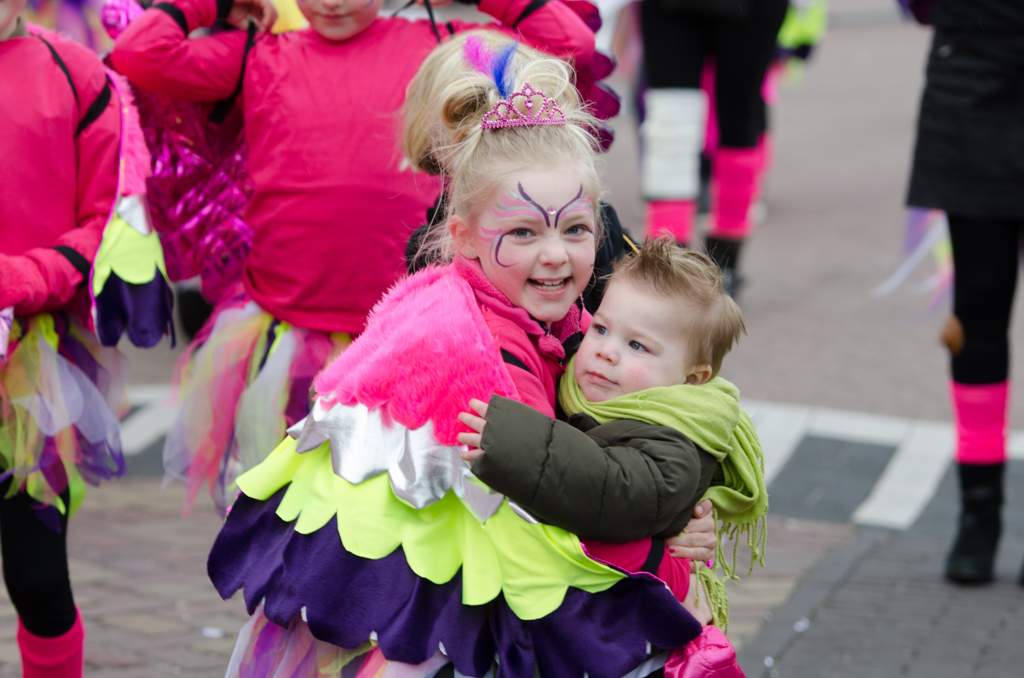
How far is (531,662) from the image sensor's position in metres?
1.87

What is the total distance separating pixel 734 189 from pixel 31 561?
3457 mm

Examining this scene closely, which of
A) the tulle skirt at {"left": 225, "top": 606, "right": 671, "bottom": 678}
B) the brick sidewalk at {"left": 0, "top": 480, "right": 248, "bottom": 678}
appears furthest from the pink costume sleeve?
the brick sidewalk at {"left": 0, "top": 480, "right": 248, "bottom": 678}

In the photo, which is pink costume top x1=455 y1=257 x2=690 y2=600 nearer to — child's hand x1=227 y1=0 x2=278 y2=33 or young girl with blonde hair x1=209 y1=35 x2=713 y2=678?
young girl with blonde hair x1=209 y1=35 x2=713 y2=678

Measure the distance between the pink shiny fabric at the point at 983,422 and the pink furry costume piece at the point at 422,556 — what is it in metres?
2.22

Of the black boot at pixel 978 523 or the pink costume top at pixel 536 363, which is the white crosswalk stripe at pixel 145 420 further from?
the pink costume top at pixel 536 363

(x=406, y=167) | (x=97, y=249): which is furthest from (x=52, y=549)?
(x=406, y=167)

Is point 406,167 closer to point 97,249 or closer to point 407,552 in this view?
point 97,249

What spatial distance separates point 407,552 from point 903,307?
582 cm

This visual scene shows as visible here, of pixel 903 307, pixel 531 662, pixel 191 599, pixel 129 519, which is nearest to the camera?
pixel 531 662

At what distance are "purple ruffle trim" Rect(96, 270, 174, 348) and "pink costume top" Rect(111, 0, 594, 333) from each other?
26 centimetres

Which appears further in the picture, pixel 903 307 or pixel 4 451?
pixel 903 307

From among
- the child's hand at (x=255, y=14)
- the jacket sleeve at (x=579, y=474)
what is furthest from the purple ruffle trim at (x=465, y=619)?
the child's hand at (x=255, y=14)

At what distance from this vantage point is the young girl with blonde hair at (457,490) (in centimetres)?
188

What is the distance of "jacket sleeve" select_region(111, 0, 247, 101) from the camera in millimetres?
2791
